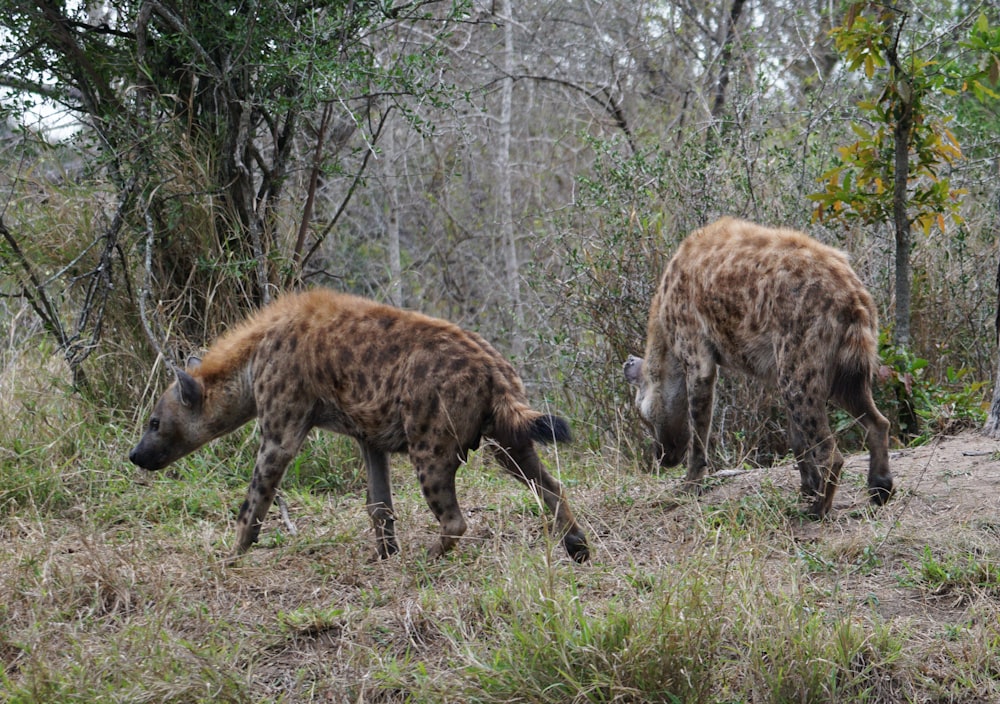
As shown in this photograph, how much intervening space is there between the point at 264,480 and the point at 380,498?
53cm

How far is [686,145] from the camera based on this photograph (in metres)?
7.43

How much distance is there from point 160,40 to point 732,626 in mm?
4999

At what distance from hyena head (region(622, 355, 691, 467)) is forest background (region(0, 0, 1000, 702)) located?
0.69 ft

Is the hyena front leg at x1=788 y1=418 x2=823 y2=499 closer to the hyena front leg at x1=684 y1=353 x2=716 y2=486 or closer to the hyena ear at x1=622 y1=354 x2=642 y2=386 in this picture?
the hyena front leg at x1=684 y1=353 x2=716 y2=486

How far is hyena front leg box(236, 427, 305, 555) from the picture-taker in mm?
5113

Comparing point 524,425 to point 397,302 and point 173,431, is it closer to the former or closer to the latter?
point 173,431

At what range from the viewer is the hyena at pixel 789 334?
4.93 metres

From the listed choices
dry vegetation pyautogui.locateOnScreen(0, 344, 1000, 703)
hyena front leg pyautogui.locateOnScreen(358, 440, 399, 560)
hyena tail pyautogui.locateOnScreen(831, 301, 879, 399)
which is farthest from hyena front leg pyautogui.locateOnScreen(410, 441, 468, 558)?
hyena tail pyautogui.locateOnScreen(831, 301, 879, 399)

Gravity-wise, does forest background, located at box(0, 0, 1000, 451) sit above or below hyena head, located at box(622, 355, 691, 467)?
above

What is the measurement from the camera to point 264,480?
5109 mm

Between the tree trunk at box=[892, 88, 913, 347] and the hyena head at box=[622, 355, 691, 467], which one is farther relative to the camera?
the tree trunk at box=[892, 88, 913, 347]

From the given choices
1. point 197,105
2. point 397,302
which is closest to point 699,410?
point 197,105

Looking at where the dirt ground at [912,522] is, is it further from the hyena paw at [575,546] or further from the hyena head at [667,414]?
the hyena paw at [575,546]

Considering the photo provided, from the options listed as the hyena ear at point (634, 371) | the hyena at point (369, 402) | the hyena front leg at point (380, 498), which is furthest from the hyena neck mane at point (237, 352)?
the hyena ear at point (634, 371)
